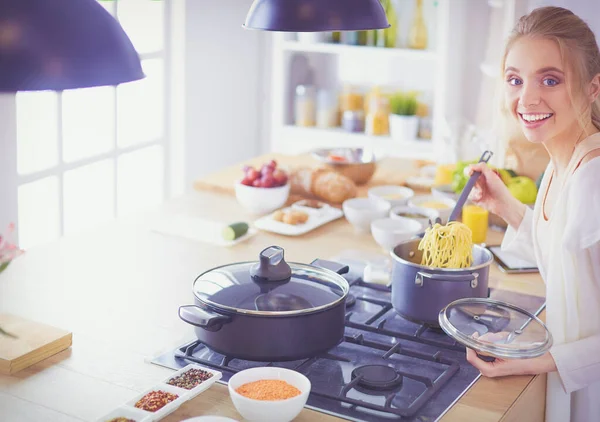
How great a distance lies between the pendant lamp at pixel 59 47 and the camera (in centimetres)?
102

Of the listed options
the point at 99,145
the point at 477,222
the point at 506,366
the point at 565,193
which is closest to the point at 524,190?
the point at 477,222

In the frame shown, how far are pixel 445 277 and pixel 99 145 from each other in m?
2.79

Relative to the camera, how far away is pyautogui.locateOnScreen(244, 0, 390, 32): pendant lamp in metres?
1.79

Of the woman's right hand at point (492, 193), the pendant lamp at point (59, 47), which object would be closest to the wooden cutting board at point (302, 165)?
the woman's right hand at point (492, 193)

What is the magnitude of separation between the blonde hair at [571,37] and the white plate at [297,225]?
101 centimetres

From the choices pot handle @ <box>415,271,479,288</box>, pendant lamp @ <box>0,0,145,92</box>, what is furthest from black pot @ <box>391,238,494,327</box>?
pendant lamp @ <box>0,0,145,92</box>

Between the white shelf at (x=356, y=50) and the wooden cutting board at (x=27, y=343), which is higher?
the white shelf at (x=356, y=50)

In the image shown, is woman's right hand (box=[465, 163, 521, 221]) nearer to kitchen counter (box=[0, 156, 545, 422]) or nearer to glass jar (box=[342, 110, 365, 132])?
kitchen counter (box=[0, 156, 545, 422])

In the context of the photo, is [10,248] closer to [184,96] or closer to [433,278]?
[433,278]

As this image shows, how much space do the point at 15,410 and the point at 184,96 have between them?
3.42m

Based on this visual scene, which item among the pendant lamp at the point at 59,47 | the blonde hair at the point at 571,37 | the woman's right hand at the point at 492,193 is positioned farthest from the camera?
the woman's right hand at the point at 492,193

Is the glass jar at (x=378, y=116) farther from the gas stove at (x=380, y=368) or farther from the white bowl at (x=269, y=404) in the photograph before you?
the white bowl at (x=269, y=404)

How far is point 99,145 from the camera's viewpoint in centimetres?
422

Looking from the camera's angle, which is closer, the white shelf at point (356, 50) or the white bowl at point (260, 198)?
the white bowl at point (260, 198)
